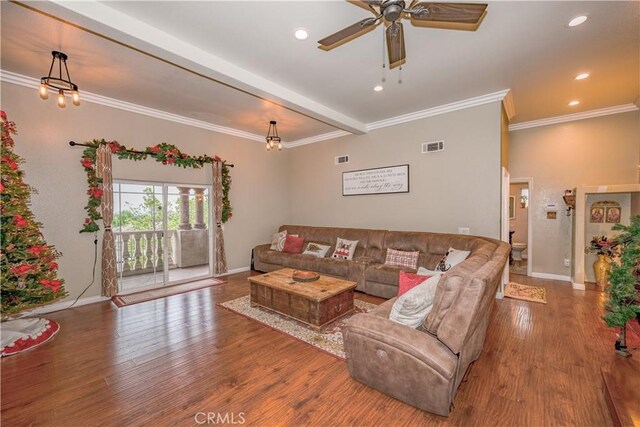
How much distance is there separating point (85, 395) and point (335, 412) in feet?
6.50

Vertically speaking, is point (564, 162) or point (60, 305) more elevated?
point (564, 162)

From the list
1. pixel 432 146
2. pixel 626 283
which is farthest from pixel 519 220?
pixel 626 283

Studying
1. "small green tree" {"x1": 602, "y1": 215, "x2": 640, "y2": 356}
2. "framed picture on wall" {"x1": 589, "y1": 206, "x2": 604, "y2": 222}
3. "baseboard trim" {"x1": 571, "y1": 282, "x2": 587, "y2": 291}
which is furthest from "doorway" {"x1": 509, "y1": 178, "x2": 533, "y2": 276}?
"small green tree" {"x1": 602, "y1": 215, "x2": 640, "y2": 356}

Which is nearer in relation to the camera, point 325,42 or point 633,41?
point 325,42

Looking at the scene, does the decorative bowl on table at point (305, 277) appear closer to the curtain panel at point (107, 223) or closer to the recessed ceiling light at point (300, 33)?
the recessed ceiling light at point (300, 33)

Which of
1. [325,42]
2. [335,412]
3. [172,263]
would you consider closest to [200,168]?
[172,263]

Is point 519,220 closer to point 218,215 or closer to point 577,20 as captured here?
point 577,20

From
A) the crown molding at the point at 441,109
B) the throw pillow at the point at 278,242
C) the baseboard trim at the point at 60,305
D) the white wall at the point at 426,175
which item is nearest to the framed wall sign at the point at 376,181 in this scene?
the white wall at the point at 426,175

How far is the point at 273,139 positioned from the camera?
482 cm

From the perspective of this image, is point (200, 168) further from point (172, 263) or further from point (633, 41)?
point (633, 41)

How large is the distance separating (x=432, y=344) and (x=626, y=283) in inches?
79.0

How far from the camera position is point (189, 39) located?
271cm

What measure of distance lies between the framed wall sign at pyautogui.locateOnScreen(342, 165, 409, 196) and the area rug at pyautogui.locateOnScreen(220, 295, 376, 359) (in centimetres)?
233

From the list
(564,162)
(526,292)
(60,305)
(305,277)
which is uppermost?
(564,162)
